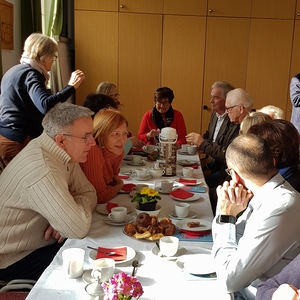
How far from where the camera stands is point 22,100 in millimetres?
2920

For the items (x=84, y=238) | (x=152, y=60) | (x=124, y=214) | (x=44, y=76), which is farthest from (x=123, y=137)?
(x=152, y=60)

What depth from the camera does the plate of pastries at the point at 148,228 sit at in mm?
1579

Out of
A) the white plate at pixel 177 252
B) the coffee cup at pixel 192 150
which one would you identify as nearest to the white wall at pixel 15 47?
the coffee cup at pixel 192 150

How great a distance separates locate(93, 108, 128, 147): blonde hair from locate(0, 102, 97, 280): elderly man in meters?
0.38

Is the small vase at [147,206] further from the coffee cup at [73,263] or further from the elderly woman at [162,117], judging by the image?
the elderly woman at [162,117]

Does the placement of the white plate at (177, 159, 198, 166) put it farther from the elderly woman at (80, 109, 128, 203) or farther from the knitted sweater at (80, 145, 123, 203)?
the knitted sweater at (80, 145, 123, 203)

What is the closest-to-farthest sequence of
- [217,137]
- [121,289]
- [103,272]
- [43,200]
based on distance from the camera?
[121,289] < [103,272] < [43,200] < [217,137]

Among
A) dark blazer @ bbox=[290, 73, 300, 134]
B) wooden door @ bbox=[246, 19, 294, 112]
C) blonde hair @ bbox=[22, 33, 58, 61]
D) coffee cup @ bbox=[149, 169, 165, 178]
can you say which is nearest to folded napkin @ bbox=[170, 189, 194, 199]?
coffee cup @ bbox=[149, 169, 165, 178]

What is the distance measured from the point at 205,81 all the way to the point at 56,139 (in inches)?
144

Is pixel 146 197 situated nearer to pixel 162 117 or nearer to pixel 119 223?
pixel 119 223

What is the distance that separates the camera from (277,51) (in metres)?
5.09

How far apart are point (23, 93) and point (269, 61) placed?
348 cm

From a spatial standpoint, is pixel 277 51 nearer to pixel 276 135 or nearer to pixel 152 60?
pixel 152 60

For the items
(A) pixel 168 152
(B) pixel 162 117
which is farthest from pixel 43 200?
(B) pixel 162 117
